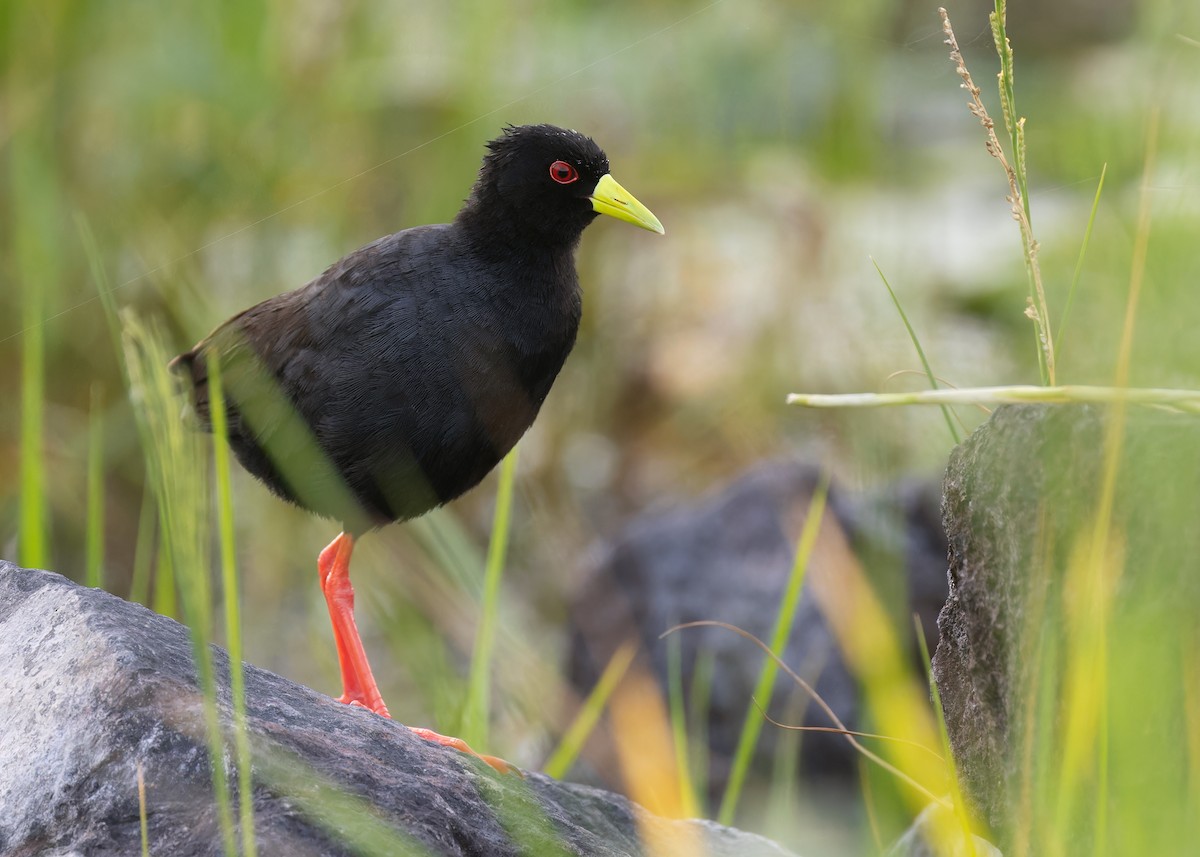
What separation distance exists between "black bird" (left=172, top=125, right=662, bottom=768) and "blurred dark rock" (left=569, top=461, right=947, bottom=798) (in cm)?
152

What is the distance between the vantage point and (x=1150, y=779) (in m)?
1.61

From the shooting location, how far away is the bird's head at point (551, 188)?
12.0 ft

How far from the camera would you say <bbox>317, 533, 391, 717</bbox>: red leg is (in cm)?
358

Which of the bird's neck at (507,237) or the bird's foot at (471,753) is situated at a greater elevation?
the bird's neck at (507,237)

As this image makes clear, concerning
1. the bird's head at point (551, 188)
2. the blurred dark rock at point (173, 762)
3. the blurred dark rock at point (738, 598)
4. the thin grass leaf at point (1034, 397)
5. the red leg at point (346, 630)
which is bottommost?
the blurred dark rock at point (738, 598)

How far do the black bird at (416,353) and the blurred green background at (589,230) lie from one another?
2.94 feet

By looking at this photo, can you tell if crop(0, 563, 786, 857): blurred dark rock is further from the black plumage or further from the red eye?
the red eye

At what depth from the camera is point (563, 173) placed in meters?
3.72

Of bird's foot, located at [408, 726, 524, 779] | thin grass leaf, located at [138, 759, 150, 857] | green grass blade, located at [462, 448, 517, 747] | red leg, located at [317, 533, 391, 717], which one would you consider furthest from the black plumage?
thin grass leaf, located at [138, 759, 150, 857]

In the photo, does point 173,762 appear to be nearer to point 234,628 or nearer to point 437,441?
point 234,628

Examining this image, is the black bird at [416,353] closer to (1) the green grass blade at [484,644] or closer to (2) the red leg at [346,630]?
(2) the red leg at [346,630]

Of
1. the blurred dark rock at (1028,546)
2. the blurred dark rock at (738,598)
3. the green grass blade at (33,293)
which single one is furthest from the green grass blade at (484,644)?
the blurred dark rock at (738,598)

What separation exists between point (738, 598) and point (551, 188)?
2.10 m

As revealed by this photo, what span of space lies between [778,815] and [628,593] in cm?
246
